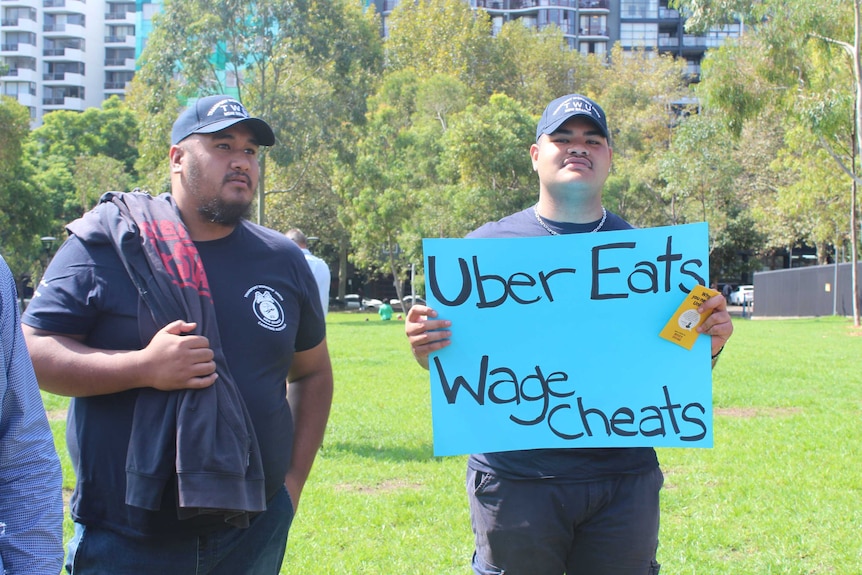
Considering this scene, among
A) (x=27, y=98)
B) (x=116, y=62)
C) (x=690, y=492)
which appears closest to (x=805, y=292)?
(x=690, y=492)

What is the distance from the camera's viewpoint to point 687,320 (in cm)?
295

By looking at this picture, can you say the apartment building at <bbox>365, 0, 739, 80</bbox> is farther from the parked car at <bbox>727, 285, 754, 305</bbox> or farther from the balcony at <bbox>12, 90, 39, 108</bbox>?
the balcony at <bbox>12, 90, 39, 108</bbox>

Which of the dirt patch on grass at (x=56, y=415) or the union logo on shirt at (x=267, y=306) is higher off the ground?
the union logo on shirt at (x=267, y=306)

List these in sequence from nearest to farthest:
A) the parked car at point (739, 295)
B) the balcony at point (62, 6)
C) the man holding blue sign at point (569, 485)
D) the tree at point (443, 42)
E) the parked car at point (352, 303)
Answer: the man holding blue sign at point (569, 485) < the parked car at point (352, 303) < the parked car at point (739, 295) < the tree at point (443, 42) < the balcony at point (62, 6)

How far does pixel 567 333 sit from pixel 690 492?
419 centimetres

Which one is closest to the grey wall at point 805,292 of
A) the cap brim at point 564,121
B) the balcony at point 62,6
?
the cap brim at point 564,121

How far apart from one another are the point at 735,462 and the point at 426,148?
3419 centimetres

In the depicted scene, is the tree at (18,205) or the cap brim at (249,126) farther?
the tree at (18,205)

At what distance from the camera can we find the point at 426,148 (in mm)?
40875

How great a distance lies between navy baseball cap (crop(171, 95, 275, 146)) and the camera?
2.73m

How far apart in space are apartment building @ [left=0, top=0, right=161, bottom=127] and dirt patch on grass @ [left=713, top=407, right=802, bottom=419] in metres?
91.0

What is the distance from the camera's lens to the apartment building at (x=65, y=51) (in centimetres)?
9438

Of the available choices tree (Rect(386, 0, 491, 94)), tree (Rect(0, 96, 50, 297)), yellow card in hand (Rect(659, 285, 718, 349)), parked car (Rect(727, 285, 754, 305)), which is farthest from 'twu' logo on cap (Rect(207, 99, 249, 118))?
parked car (Rect(727, 285, 754, 305))

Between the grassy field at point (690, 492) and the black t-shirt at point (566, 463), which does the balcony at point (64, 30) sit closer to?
the grassy field at point (690, 492)
